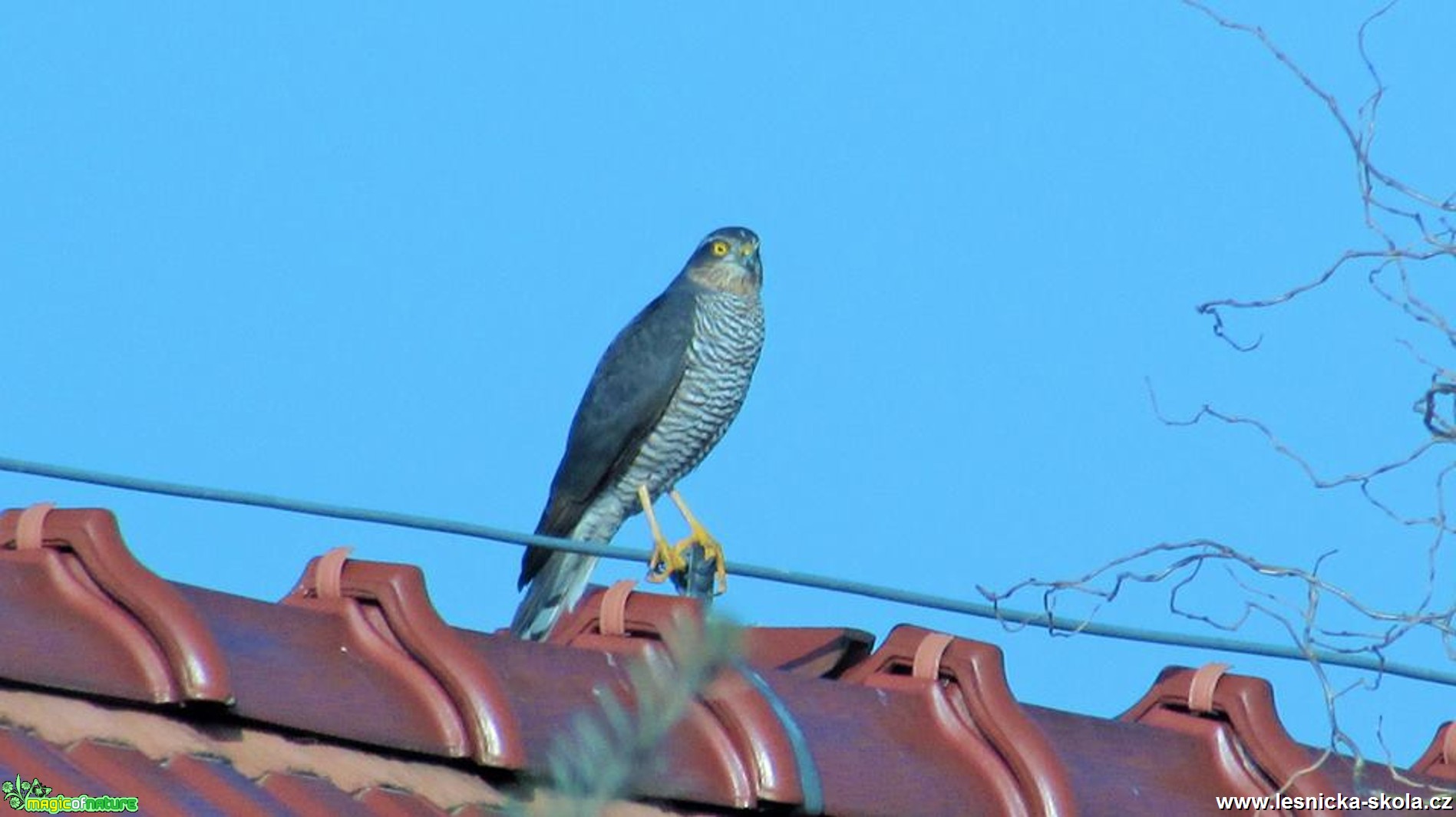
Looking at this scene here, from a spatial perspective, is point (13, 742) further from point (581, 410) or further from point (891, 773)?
point (581, 410)

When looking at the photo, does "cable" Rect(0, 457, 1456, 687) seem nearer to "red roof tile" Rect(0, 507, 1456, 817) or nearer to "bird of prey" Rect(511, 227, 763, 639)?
"red roof tile" Rect(0, 507, 1456, 817)

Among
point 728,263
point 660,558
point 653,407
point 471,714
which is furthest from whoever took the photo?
point 728,263

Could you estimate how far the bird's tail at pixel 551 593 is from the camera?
19.3ft

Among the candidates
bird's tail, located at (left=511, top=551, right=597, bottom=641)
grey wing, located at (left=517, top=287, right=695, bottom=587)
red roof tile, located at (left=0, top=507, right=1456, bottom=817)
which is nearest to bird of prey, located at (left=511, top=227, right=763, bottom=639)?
grey wing, located at (left=517, top=287, right=695, bottom=587)

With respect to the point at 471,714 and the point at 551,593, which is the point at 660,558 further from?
the point at 471,714

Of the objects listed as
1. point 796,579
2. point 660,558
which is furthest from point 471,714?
point 660,558

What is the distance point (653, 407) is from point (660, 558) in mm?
1295

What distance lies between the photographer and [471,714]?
101 inches

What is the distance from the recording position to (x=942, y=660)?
3.03 m

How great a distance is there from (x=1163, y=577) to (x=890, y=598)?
47cm

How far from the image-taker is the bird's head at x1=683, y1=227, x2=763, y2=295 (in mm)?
7434

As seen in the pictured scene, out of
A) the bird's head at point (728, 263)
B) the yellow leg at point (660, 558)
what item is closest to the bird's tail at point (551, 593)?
the yellow leg at point (660, 558)

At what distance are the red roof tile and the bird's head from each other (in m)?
4.20

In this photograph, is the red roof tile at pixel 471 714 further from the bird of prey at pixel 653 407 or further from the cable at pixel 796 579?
the bird of prey at pixel 653 407
